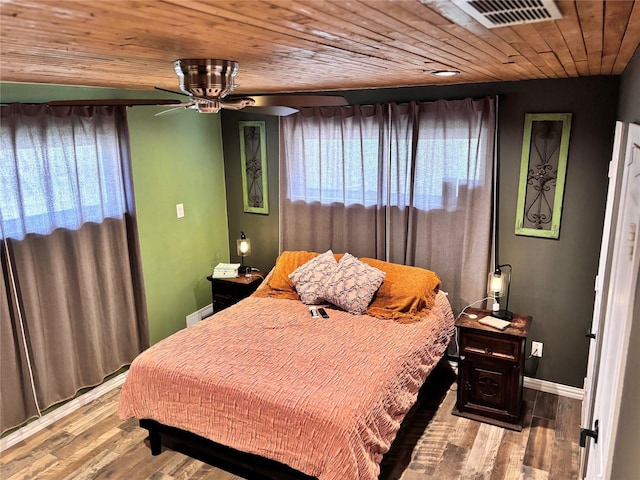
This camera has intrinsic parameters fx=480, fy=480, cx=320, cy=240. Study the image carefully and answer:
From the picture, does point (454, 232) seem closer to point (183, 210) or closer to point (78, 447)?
Result: point (183, 210)

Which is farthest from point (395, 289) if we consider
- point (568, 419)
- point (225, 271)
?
point (225, 271)

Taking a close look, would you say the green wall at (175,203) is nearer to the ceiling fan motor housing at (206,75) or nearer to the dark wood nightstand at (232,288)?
the dark wood nightstand at (232,288)

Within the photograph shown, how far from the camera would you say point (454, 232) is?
3.74 metres

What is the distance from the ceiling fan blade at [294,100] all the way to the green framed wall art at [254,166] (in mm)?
2167

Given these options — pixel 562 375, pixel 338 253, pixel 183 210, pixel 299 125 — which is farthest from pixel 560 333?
pixel 183 210

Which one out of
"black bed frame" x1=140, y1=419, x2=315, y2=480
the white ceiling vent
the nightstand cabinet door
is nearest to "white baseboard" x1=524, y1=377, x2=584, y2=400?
the nightstand cabinet door

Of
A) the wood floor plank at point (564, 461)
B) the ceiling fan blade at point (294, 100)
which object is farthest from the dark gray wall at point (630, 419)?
the wood floor plank at point (564, 461)

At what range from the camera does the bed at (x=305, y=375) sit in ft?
7.92

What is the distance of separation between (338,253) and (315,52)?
2.66 metres

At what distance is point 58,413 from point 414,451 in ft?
8.27

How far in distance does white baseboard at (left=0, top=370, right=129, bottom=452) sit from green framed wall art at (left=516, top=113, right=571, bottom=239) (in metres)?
3.41

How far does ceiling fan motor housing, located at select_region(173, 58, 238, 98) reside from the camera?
1874 millimetres

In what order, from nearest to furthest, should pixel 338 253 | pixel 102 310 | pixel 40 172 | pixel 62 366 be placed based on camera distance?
pixel 40 172 < pixel 62 366 < pixel 102 310 < pixel 338 253

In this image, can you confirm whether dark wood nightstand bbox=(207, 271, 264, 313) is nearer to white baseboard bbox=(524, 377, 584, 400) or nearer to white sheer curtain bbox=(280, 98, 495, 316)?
white sheer curtain bbox=(280, 98, 495, 316)
